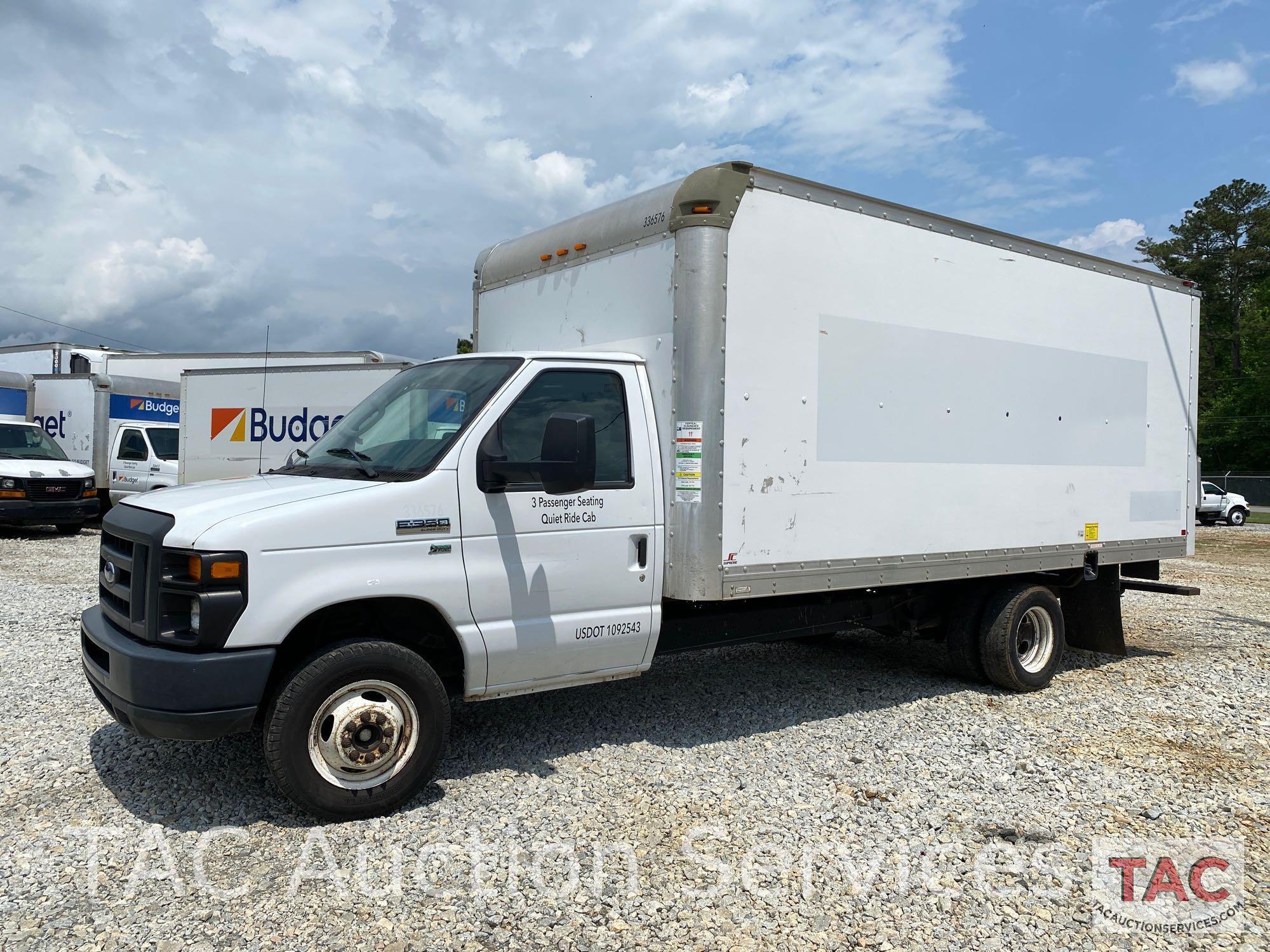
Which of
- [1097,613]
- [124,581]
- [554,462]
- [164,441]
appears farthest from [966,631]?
[164,441]

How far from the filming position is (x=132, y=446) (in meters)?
17.4

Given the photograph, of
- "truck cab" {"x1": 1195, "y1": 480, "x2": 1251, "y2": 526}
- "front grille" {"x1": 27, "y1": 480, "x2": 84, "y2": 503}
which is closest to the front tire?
"front grille" {"x1": 27, "y1": 480, "x2": 84, "y2": 503}

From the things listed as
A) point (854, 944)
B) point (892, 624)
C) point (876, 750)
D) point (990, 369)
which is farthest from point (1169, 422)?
point (854, 944)

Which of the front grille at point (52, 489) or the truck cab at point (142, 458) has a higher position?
the truck cab at point (142, 458)

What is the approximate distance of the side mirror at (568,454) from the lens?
4.31 metres

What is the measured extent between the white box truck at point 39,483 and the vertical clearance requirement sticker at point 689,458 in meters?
14.7

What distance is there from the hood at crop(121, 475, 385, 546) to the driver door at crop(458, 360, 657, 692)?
0.66m

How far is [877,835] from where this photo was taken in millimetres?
4297

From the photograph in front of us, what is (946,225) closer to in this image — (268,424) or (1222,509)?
(268,424)

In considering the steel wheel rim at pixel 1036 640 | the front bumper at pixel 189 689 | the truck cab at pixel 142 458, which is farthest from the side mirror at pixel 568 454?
the truck cab at pixel 142 458

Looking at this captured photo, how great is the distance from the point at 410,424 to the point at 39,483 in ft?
45.8

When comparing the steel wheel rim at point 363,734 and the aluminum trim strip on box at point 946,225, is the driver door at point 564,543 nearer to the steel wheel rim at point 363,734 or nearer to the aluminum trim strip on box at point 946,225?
the steel wheel rim at point 363,734

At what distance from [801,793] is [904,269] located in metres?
3.27

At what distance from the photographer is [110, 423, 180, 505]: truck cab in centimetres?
1712
